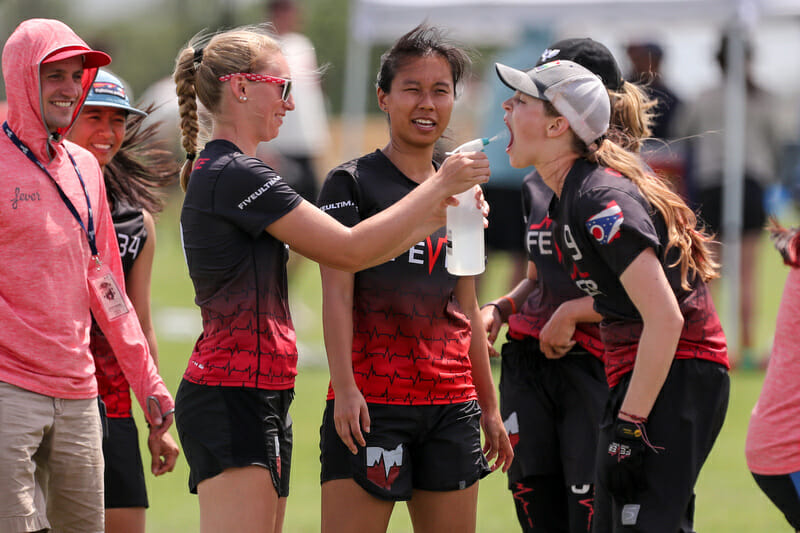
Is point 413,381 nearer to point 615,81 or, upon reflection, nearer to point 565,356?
point 565,356

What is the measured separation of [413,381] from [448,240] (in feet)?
1.69

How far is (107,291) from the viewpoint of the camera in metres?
3.87

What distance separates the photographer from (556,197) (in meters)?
3.91

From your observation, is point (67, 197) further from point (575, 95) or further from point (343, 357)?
point (575, 95)

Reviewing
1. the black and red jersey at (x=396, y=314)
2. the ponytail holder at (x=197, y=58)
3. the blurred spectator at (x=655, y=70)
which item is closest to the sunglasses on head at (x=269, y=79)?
the ponytail holder at (x=197, y=58)

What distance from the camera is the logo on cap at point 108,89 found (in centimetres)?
450

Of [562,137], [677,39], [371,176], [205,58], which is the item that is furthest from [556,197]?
[677,39]

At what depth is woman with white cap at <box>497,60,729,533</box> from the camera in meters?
3.55

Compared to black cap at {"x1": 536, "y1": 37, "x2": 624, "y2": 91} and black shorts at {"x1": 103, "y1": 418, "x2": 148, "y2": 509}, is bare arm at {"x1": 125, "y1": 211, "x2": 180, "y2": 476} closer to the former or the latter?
black shorts at {"x1": 103, "y1": 418, "x2": 148, "y2": 509}

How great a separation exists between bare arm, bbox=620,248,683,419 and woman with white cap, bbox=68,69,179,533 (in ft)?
5.64

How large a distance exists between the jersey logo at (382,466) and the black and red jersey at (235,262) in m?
0.43

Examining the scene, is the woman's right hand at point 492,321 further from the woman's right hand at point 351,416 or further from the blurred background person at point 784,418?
the blurred background person at point 784,418

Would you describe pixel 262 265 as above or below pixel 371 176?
below

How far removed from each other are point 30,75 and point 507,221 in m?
7.06
